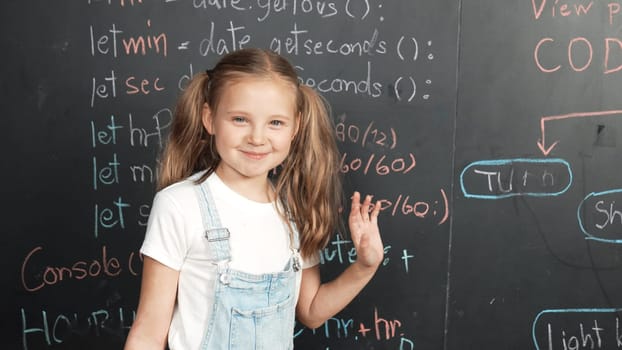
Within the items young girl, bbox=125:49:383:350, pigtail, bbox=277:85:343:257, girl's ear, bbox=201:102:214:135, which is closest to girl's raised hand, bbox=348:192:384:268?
young girl, bbox=125:49:383:350

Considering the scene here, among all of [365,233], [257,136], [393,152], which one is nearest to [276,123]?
[257,136]

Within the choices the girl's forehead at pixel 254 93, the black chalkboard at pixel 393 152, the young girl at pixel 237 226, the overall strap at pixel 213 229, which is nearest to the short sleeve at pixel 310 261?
the young girl at pixel 237 226

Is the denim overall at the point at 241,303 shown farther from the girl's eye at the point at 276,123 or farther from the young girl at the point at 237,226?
the girl's eye at the point at 276,123

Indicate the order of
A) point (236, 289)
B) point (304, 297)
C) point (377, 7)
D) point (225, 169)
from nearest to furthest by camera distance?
point (236, 289) → point (225, 169) → point (304, 297) → point (377, 7)

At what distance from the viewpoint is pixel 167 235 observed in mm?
1396

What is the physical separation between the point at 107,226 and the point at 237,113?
3.16 feet

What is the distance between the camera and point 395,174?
2.17 meters

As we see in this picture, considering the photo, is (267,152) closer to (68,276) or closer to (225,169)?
(225,169)

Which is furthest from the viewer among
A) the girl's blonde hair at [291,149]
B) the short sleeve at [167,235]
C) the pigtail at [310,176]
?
the pigtail at [310,176]

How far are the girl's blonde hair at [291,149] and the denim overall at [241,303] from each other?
0.12 m

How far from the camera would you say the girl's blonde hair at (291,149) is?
150 centimetres

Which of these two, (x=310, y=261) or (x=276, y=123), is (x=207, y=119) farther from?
(x=310, y=261)

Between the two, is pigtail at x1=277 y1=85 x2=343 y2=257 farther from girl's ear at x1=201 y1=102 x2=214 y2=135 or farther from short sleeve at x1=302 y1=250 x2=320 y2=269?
girl's ear at x1=201 y1=102 x2=214 y2=135

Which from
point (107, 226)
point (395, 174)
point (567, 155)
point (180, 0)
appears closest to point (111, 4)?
point (180, 0)
